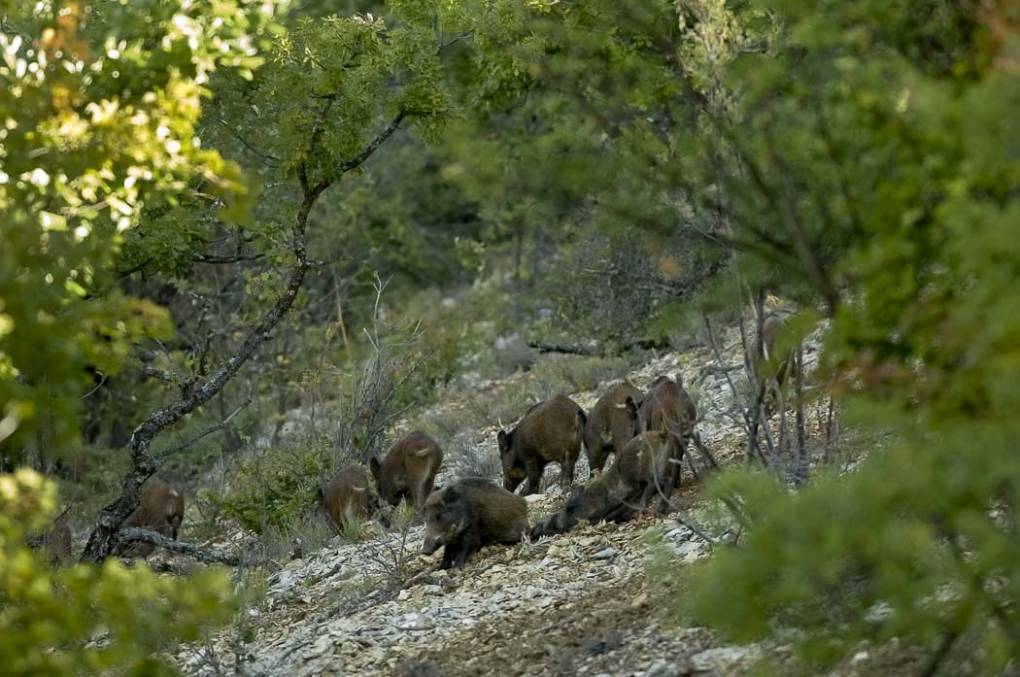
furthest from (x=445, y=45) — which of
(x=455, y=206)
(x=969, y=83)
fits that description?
(x=455, y=206)

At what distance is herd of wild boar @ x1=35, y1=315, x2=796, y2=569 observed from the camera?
Result: 12.0 metres

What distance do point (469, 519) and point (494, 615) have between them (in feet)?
5.36

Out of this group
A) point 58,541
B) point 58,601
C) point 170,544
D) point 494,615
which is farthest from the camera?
point 58,541

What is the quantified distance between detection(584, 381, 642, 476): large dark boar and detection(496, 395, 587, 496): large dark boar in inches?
5.9

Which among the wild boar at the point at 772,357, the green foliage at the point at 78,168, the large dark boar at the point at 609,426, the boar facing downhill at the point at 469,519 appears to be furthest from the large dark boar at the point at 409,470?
the green foliage at the point at 78,168

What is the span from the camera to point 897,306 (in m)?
6.38

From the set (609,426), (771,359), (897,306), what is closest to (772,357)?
(771,359)

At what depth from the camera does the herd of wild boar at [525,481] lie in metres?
12.0

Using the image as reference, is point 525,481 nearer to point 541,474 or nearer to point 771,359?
point 541,474

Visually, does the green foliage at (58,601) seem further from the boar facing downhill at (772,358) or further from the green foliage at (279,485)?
the green foliage at (279,485)

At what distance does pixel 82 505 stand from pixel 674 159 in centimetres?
1223

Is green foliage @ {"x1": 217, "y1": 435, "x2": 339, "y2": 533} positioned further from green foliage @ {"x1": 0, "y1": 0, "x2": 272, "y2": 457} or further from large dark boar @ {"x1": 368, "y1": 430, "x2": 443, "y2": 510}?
green foliage @ {"x1": 0, "y1": 0, "x2": 272, "y2": 457}

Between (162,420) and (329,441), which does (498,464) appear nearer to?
(329,441)

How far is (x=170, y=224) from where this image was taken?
12445 millimetres
